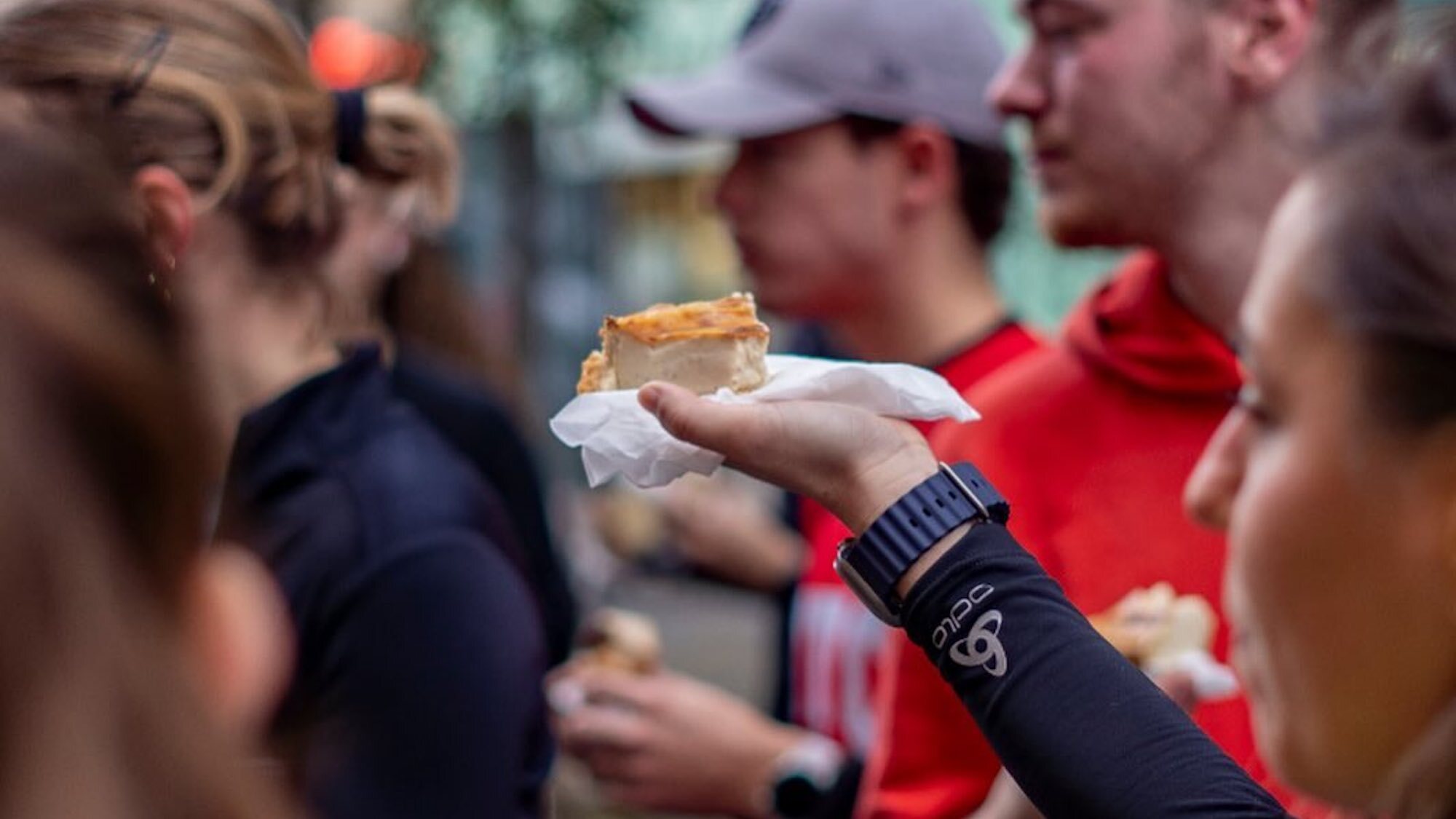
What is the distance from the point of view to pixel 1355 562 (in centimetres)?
131

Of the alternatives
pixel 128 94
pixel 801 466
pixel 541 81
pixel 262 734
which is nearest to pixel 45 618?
pixel 801 466

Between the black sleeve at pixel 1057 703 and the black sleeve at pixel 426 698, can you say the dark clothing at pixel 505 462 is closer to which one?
the black sleeve at pixel 426 698

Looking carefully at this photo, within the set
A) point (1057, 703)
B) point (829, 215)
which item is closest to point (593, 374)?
point (1057, 703)

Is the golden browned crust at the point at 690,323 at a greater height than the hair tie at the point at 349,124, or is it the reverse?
the golden browned crust at the point at 690,323

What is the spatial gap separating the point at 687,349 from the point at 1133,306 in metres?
1.04

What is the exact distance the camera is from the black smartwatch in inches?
64.8

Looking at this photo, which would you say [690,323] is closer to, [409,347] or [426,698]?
[426,698]

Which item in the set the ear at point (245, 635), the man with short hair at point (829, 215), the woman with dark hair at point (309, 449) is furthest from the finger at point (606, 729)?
the ear at point (245, 635)

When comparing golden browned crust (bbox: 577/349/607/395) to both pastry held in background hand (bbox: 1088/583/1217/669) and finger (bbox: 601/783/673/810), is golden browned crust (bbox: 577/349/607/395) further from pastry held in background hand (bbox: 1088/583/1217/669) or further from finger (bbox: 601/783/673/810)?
finger (bbox: 601/783/673/810)

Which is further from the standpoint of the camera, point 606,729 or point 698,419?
point 606,729

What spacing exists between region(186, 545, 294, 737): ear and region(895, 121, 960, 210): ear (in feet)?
5.52

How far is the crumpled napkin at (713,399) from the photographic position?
176cm

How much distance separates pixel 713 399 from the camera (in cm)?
177

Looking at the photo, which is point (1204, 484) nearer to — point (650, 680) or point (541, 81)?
point (650, 680)
